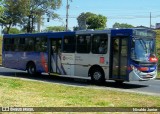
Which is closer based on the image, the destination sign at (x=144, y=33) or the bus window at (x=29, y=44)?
the destination sign at (x=144, y=33)

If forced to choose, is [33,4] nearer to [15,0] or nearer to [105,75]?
[15,0]

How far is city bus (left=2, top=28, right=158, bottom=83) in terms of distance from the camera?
1897 centimetres

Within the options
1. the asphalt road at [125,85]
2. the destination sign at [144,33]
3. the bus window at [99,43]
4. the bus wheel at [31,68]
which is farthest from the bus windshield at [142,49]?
the bus wheel at [31,68]

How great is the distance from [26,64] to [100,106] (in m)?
15.2

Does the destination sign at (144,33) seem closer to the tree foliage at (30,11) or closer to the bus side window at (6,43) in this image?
the bus side window at (6,43)

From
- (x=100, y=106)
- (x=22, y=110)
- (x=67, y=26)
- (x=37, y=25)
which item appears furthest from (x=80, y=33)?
(x=67, y=26)

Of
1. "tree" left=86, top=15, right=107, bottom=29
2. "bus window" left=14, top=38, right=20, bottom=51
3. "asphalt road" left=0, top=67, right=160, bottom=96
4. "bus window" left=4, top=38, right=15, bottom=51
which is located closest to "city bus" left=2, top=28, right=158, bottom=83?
"asphalt road" left=0, top=67, right=160, bottom=96

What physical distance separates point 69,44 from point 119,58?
3.75 metres

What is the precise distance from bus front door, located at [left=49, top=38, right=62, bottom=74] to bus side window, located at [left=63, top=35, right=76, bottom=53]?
44cm

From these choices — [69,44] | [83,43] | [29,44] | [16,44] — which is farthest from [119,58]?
[16,44]

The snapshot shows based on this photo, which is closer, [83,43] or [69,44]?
[83,43]

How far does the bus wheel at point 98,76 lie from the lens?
66.0 feet

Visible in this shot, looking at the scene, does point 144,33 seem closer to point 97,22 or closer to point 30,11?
point 30,11

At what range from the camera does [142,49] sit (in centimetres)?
1912
